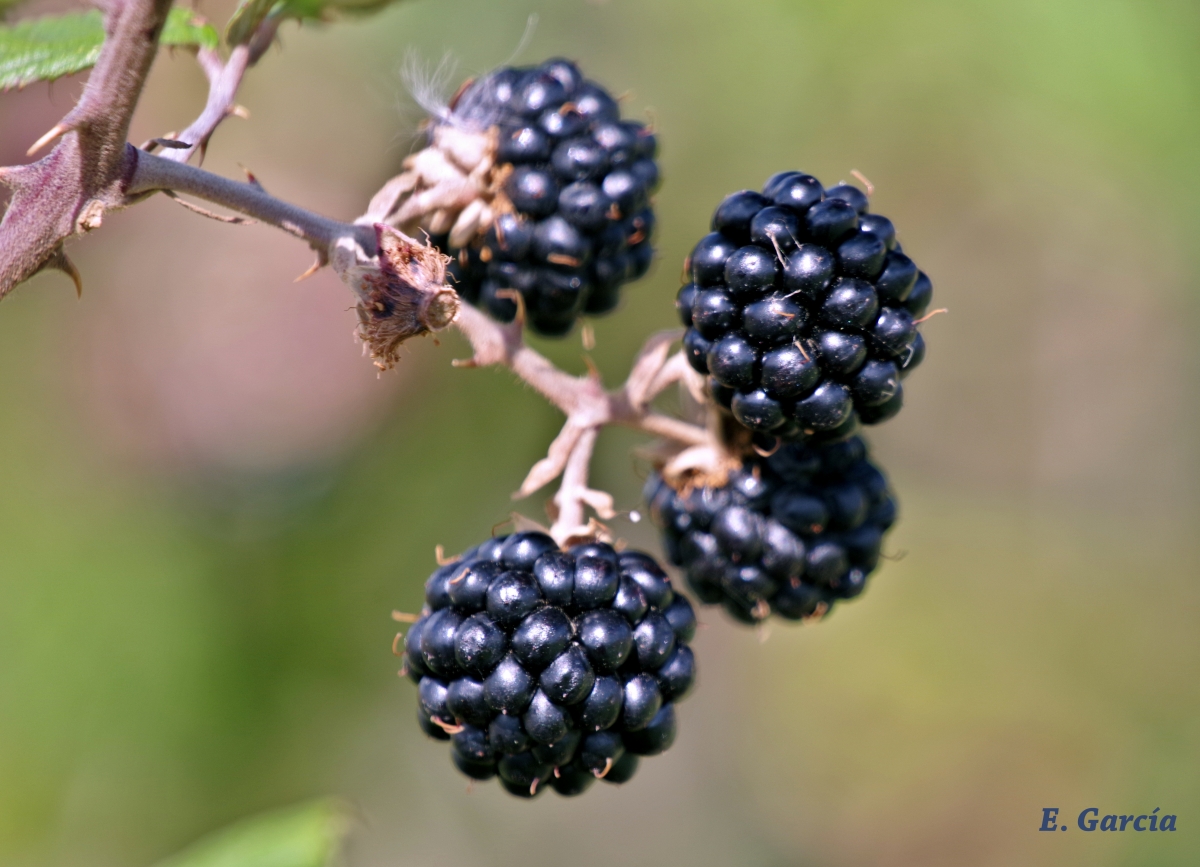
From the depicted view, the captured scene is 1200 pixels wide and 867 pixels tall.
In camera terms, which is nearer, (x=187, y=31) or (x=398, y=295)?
(x=398, y=295)

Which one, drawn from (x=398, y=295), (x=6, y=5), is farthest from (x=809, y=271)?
(x=6, y=5)

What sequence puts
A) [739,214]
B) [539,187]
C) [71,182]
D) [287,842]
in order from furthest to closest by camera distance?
[539,187], [287,842], [739,214], [71,182]

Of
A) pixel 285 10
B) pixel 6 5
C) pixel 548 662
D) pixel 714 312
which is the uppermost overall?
pixel 285 10

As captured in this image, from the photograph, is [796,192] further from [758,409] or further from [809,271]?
[758,409]

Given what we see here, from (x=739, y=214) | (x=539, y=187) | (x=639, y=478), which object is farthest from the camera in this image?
(x=639, y=478)

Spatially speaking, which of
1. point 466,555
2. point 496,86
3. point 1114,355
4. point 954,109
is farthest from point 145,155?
point 1114,355

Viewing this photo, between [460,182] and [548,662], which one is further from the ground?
[460,182]

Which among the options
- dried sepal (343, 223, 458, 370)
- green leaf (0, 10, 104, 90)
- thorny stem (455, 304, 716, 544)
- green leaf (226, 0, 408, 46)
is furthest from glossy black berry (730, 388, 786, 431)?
green leaf (0, 10, 104, 90)

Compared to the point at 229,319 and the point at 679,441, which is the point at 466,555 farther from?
the point at 229,319
